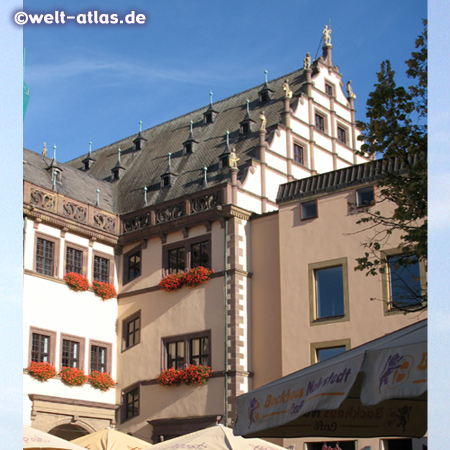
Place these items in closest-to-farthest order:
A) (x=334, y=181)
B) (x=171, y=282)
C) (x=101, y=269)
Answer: (x=334, y=181), (x=171, y=282), (x=101, y=269)

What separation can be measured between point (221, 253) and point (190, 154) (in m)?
6.70

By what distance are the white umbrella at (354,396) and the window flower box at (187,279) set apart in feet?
51.4

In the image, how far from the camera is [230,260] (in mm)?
25172

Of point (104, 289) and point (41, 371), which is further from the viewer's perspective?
point (104, 289)

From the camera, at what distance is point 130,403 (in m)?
26.8

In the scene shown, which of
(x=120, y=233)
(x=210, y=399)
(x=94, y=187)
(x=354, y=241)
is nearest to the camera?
(x=354, y=241)

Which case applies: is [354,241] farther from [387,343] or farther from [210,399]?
[387,343]

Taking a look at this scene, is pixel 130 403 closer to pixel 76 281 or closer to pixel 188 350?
pixel 188 350

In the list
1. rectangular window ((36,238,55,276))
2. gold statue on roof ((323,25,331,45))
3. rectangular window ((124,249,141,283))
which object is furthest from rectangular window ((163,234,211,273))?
gold statue on roof ((323,25,331,45))

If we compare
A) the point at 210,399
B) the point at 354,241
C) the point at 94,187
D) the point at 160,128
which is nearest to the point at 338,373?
the point at 354,241

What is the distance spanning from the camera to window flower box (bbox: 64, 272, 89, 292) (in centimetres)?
2594

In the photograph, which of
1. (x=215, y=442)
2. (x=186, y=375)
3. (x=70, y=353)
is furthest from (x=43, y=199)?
(x=215, y=442)

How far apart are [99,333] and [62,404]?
326 cm

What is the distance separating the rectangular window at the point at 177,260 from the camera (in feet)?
87.5
